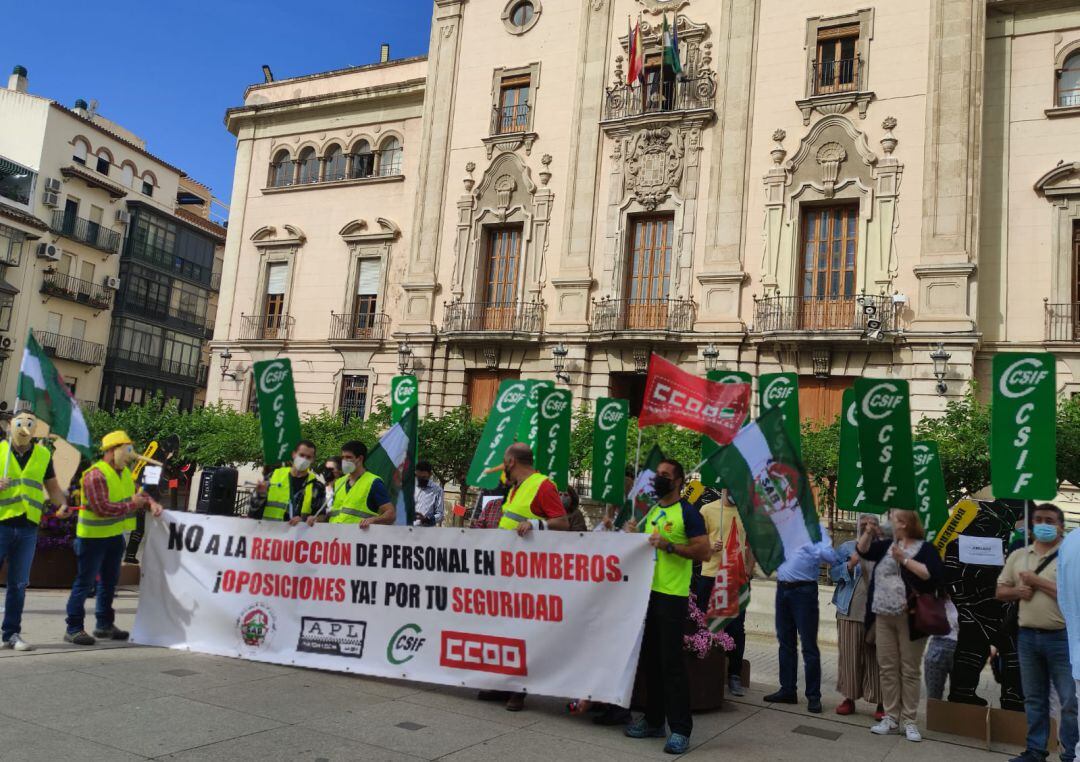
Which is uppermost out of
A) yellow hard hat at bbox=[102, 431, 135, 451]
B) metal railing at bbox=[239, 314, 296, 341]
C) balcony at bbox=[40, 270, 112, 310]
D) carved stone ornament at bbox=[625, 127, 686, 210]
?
carved stone ornament at bbox=[625, 127, 686, 210]

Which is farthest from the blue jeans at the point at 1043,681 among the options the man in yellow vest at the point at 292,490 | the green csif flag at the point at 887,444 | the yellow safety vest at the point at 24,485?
the yellow safety vest at the point at 24,485

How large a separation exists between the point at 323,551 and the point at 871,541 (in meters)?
4.44

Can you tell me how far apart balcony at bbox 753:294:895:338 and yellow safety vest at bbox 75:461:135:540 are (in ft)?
52.7

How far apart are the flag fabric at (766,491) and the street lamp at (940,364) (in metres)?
14.2

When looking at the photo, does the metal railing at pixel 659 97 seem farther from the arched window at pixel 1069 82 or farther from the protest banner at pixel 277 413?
the protest banner at pixel 277 413

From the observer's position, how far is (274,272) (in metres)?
30.2

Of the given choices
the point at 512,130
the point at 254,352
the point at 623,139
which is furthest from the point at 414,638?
the point at 254,352

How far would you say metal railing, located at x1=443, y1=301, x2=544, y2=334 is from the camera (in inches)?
952

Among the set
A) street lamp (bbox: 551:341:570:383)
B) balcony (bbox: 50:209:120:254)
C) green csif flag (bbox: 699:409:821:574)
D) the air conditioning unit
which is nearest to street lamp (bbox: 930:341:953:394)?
street lamp (bbox: 551:341:570:383)

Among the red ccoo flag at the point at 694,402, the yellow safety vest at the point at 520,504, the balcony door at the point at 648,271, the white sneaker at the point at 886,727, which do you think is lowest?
the white sneaker at the point at 886,727

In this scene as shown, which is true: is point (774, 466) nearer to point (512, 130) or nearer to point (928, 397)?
point (928, 397)

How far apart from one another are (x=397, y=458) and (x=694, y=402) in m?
2.75

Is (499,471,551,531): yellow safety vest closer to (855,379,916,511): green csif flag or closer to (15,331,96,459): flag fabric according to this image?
(855,379,916,511): green csif flag

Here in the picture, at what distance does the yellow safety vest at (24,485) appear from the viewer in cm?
724
